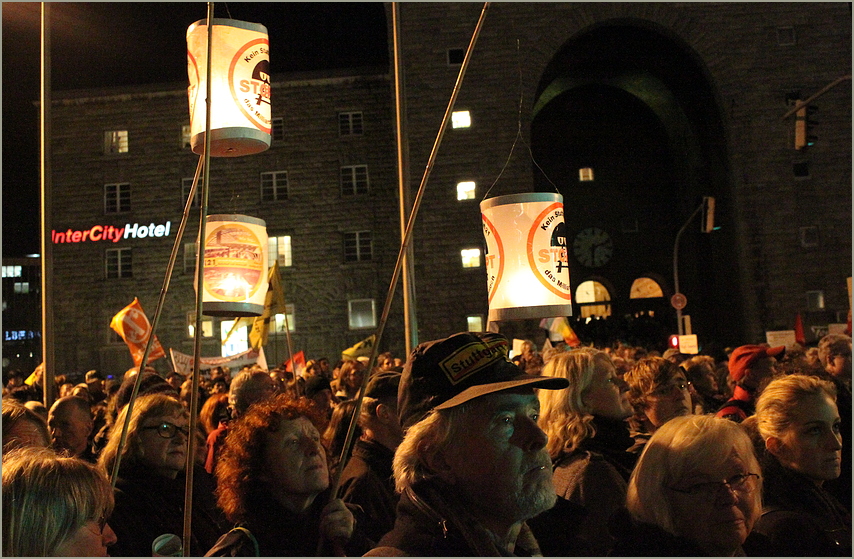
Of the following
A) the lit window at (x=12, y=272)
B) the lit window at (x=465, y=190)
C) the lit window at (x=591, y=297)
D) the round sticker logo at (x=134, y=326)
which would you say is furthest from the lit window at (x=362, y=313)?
the lit window at (x=12, y=272)

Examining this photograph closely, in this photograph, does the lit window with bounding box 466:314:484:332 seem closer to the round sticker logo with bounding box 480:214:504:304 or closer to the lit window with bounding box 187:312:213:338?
the lit window with bounding box 187:312:213:338

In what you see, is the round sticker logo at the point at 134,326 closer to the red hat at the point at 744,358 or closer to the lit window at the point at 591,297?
the red hat at the point at 744,358

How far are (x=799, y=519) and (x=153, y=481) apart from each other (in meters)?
2.57

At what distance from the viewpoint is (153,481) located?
3664mm

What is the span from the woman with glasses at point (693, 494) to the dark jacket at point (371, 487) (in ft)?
4.58

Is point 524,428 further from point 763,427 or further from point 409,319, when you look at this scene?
point 409,319

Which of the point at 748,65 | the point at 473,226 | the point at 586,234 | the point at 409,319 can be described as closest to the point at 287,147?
the point at 473,226

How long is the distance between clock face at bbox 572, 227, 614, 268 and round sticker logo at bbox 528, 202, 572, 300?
2684 centimetres

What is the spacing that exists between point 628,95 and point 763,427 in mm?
30952

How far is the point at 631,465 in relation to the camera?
366 cm

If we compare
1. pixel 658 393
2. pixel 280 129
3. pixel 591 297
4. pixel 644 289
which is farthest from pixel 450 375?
pixel 644 289

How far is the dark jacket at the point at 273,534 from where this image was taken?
276cm

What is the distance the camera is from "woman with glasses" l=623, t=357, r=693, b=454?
4.58m

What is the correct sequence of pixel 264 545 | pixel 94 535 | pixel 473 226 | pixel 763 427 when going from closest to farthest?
1. pixel 94 535
2. pixel 264 545
3. pixel 763 427
4. pixel 473 226
